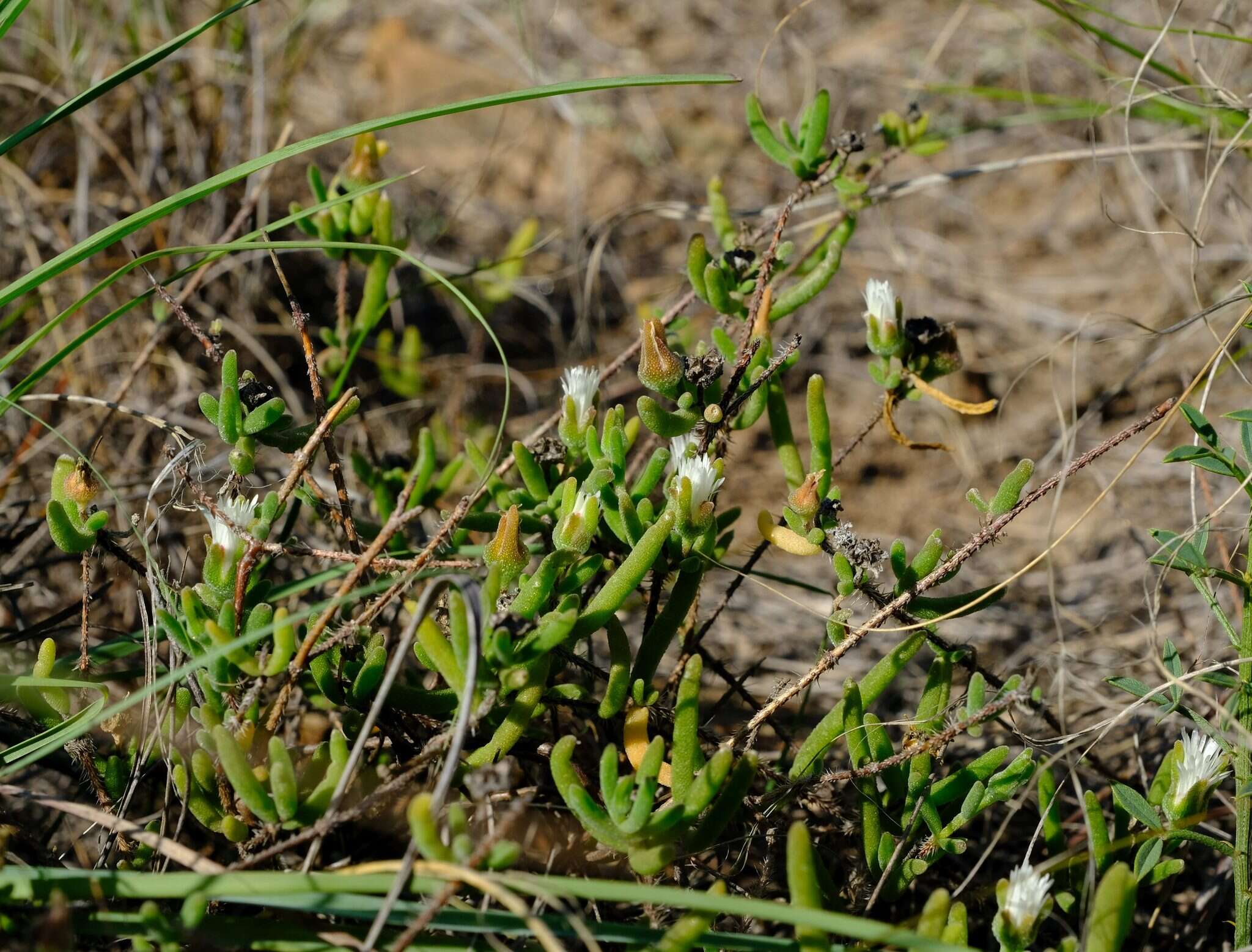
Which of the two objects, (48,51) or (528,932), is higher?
(48,51)

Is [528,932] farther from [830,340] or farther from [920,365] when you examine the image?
[830,340]

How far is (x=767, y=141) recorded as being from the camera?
1.67 metres

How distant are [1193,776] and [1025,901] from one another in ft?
0.94

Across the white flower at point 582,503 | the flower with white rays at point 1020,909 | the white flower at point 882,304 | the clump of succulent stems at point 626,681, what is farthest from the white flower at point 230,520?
the flower with white rays at point 1020,909

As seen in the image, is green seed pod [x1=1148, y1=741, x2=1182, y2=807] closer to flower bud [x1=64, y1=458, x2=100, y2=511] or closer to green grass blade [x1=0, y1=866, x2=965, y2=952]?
green grass blade [x1=0, y1=866, x2=965, y2=952]

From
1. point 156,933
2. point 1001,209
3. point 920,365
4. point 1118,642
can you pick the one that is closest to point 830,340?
point 1001,209

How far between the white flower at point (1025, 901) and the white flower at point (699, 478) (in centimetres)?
56

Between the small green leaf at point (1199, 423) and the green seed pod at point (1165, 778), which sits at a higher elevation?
the small green leaf at point (1199, 423)

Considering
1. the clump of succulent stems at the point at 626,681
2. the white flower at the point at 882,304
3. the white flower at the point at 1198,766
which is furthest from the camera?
→ the white flower at the point at 882,304

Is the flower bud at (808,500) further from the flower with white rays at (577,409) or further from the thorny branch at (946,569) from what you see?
the flower with white rays at (577,409)

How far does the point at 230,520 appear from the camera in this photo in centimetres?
129

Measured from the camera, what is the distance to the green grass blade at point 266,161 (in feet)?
4.28

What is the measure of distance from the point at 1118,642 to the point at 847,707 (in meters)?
1.00

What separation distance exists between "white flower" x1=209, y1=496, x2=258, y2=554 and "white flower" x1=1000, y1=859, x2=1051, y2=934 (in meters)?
1.01
